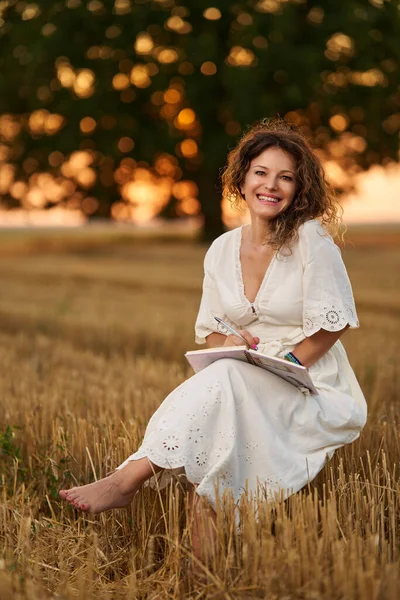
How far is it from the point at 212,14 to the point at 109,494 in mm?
17213

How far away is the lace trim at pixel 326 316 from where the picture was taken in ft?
10.9

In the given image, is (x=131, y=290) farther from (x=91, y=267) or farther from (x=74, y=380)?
(x=74, y=380)

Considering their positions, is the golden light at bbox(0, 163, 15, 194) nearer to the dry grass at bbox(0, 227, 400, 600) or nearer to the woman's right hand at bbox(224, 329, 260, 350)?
the dry grass at bbox(0, 227, 400, 600)

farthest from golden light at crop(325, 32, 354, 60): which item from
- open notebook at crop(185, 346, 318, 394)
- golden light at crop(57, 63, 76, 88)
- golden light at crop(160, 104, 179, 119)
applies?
open notebook at crop(185, 346, 318, 394)

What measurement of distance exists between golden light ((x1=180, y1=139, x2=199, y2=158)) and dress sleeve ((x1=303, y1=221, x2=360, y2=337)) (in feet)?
59.9

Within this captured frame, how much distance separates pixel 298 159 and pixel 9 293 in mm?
10017

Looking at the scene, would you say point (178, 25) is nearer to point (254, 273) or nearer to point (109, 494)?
point (254, 273)

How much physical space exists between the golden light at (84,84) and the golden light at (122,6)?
1.50 m

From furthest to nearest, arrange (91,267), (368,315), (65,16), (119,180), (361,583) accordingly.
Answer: (119,180), (65,16), (91,267), (368,315), (361,583)

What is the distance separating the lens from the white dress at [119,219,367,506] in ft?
9.99

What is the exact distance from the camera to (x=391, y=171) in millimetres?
23406

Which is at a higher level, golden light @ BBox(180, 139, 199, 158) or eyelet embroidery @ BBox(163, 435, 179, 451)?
golden light @ BBox(180, 139, 199, 158)

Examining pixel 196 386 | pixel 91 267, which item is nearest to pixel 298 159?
pixel 196 386

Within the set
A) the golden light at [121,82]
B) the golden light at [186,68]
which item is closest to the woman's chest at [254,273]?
the golden light at [186,68]
